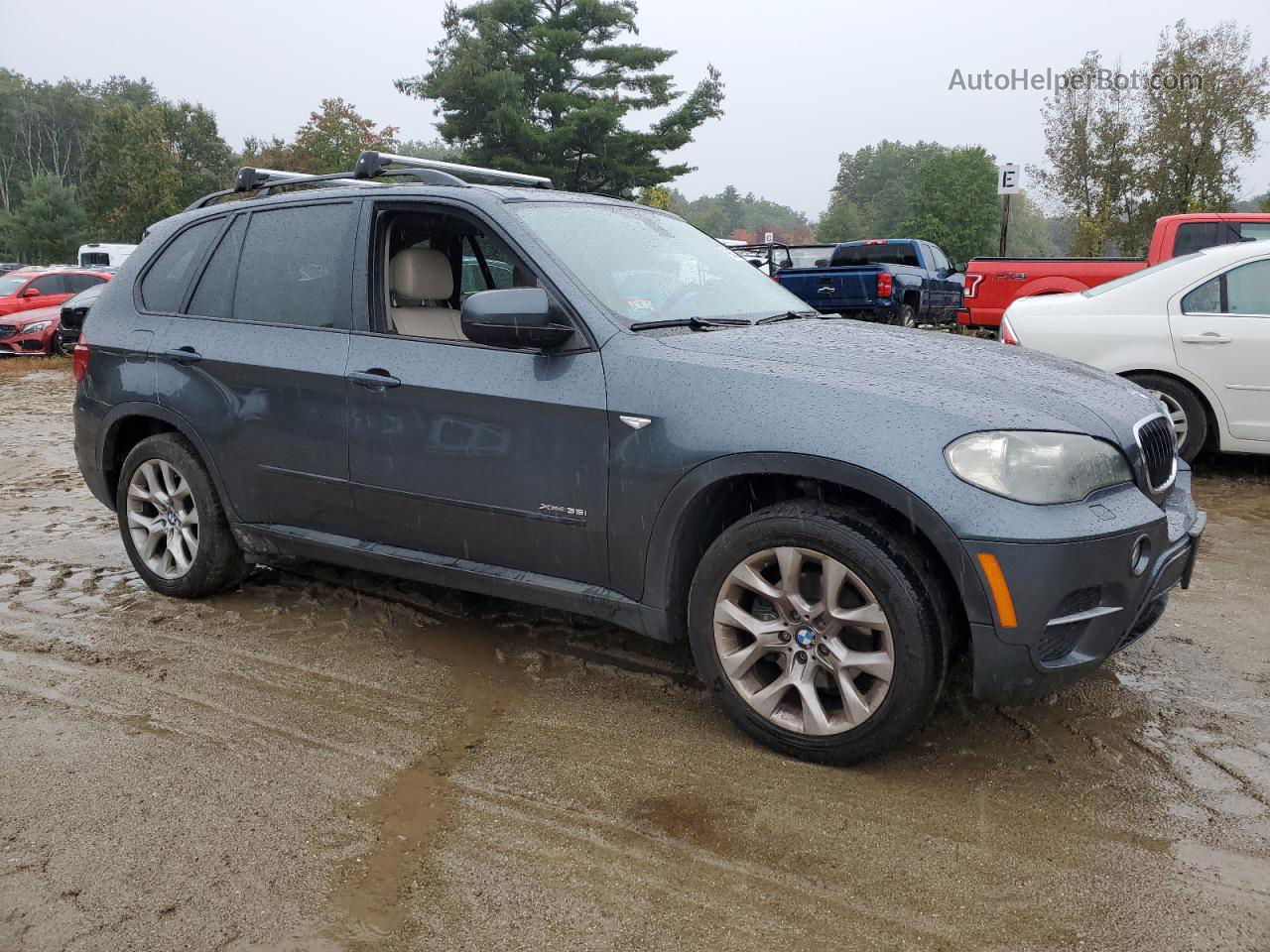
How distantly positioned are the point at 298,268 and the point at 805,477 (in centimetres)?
240

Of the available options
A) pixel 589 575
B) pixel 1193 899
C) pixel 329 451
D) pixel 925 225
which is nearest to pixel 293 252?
pixel 329 451

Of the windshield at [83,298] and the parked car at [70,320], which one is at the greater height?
the windshield at [83,298]

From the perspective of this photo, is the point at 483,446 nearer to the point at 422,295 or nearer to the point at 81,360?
the point at 422,295

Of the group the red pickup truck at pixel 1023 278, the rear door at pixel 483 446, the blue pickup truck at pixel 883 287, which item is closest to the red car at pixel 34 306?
the blue pickup truck at pixel 883 287

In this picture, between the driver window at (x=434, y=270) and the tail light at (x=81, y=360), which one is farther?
the tail light at (x=81, y=360)

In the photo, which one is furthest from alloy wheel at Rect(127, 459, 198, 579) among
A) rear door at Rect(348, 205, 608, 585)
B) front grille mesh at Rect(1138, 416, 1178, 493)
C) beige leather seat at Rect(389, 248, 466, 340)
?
front grille mesh at Rect(1138, 416, 1178, 493)

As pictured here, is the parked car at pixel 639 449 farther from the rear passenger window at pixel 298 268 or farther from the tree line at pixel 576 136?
the tree line at pixel 576 136

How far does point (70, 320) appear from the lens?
56.2 feet

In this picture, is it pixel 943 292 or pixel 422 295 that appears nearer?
pixel 422 295

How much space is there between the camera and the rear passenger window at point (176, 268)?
471 centimetres

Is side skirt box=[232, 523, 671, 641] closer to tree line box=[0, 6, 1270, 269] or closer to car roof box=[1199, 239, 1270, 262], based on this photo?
car roof box=[1199, 239, 1270, 262]

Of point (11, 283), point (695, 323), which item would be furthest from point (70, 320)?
point (695, 323)

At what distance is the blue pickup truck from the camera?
15602 millimetres

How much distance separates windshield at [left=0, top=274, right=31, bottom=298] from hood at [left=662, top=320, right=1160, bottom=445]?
20026 mm
